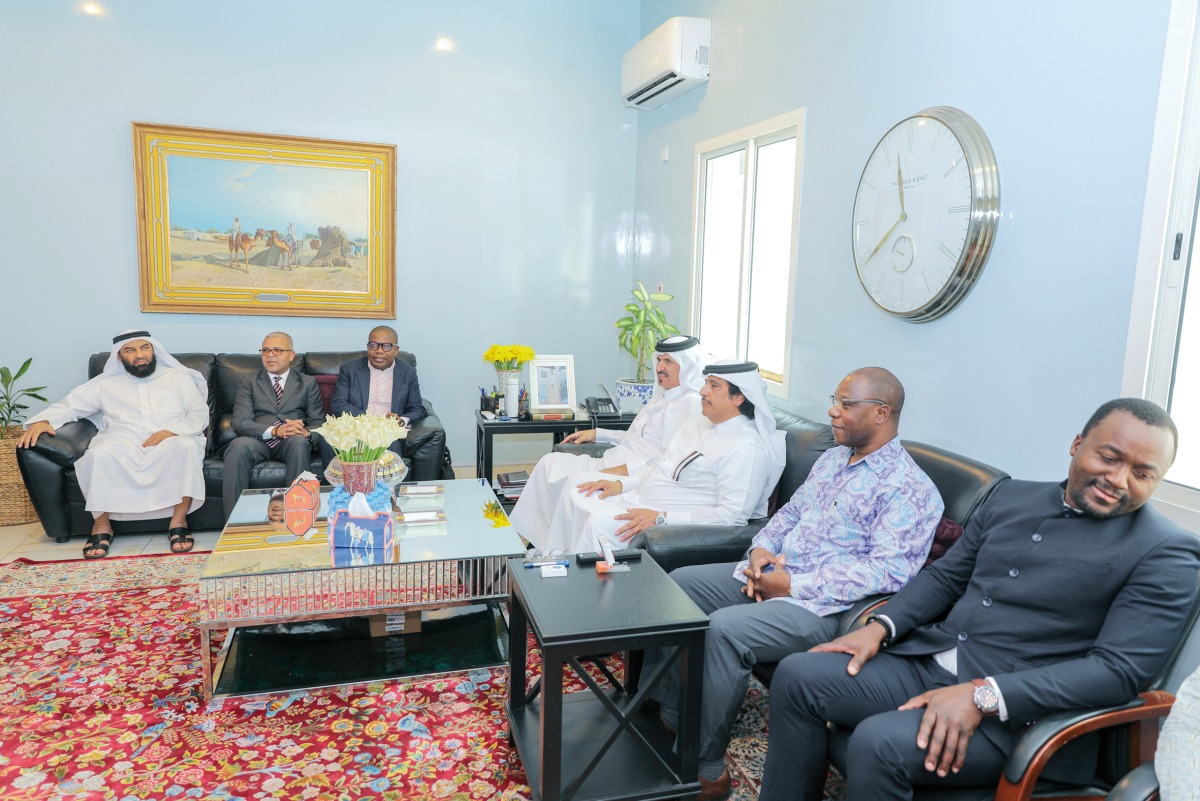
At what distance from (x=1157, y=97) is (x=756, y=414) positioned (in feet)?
5.40

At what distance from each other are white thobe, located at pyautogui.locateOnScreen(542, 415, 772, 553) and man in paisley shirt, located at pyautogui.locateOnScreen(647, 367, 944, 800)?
401 millimetres

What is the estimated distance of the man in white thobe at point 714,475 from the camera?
307 centimetres

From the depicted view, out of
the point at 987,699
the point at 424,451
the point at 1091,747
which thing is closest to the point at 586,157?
the point at 424,451

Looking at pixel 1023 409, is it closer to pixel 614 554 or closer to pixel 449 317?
pixel 614 554

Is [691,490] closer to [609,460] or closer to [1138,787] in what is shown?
[609,460]

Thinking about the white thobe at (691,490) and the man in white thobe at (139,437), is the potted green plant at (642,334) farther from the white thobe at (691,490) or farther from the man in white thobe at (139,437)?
the man in white thobe at (139,437)

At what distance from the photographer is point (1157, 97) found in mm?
2012

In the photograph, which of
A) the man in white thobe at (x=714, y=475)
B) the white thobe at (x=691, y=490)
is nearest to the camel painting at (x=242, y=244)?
the white thobe at (x=691, y=490)

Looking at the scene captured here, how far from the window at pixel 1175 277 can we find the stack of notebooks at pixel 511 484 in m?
3.23

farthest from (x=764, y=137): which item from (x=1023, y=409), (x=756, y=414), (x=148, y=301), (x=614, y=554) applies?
(x=148, y=301)

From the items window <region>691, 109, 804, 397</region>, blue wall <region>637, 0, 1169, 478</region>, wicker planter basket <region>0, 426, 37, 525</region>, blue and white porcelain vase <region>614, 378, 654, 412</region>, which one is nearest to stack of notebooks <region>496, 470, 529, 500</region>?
blue and white porcelain vase <region>614, 378, 654, 412</region>

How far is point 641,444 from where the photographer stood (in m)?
4.02

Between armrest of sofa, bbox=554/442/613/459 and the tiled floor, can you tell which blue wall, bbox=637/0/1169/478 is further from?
the tiled floor

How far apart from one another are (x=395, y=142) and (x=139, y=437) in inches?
99.0
